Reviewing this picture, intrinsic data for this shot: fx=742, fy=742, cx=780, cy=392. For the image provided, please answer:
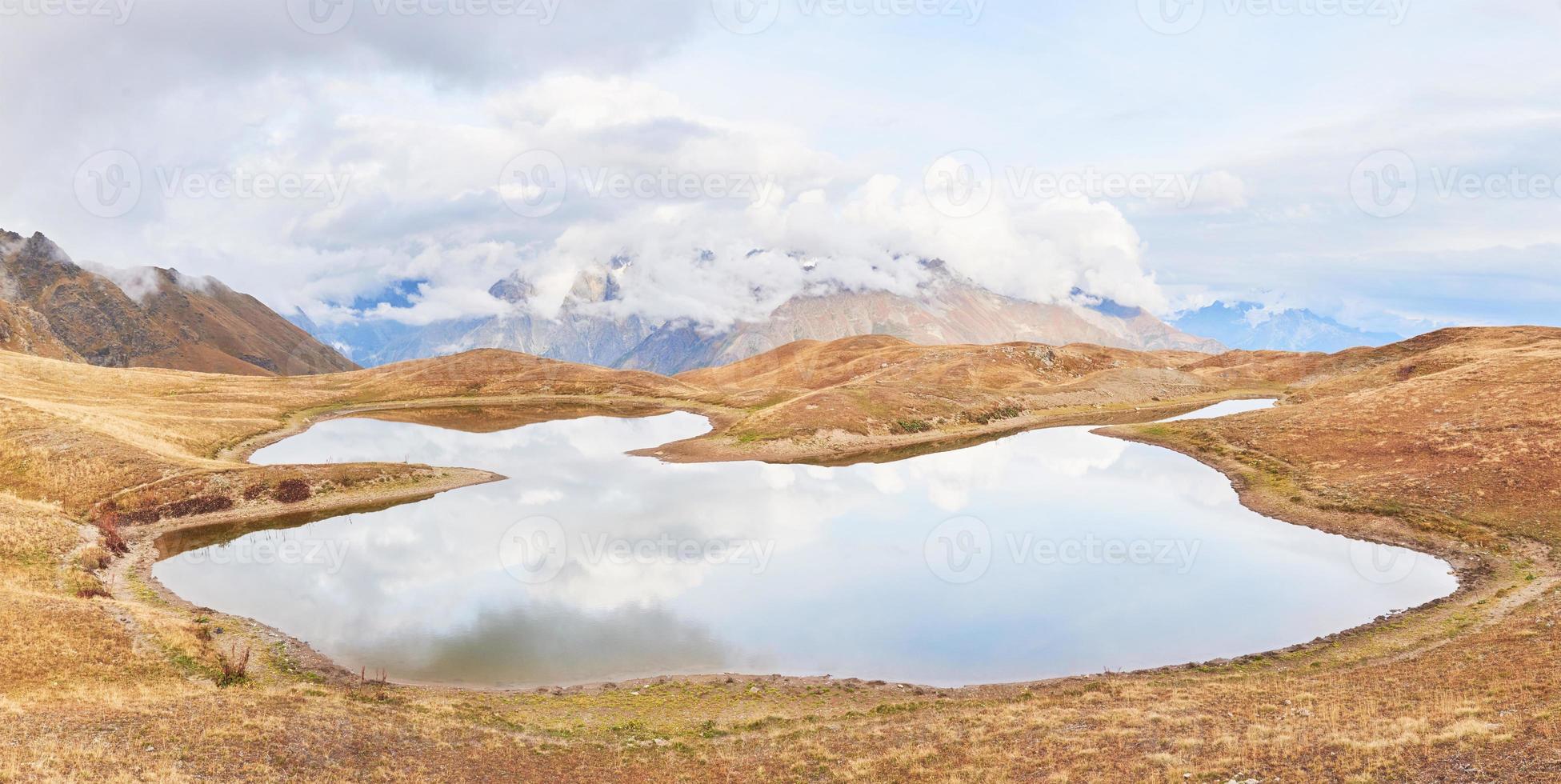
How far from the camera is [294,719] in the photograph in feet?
81.2

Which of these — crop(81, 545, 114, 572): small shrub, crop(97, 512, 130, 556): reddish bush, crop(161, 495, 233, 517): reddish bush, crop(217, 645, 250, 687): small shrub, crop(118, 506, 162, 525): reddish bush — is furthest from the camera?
crop(161, 495, 233, 517): reddish bush

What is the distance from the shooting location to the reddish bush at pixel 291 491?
218 feet

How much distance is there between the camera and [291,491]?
67188mm

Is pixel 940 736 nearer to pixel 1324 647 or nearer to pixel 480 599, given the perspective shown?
pixel 1324 647

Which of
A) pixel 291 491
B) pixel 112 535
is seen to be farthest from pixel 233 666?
pixel 291 491

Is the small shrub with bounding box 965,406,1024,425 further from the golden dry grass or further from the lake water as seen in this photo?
the golden dry grass

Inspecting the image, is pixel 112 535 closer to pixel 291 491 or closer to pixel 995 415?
pixel 291 491

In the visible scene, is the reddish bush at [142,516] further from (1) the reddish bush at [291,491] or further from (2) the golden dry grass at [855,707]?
(1) the reddish bush at [291,491]

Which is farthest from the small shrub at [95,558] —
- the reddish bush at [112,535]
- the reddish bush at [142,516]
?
the reddish bush at [142,516]

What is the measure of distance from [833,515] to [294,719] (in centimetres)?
4304

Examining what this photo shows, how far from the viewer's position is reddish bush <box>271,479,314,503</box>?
218 feet

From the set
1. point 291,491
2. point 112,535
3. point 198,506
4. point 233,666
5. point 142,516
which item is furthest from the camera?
point 291,491

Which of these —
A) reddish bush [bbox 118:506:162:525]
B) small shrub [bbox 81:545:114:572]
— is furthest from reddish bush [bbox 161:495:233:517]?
small shrub [bbox 81:545:114:572]

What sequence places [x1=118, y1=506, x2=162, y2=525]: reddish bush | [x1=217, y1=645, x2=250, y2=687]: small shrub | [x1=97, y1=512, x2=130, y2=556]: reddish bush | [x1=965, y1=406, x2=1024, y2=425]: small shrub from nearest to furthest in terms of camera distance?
[x1=217, y1=645, x2=250, y2=687]: small shrub, [x1=97, y1=512, x2=130, y2=556]: reddish bush, [x1=118, y1=506, x2=162, y2=525]: reddish bush, [x1=965, y1=406, x2=1024, y2=425]: small shrub
